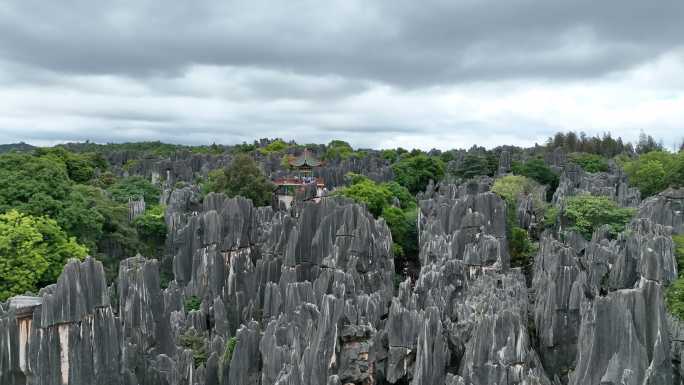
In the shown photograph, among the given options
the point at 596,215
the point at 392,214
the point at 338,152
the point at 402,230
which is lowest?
the point at 402,230

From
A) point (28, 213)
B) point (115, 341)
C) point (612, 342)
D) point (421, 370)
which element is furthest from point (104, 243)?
point (612, 342)

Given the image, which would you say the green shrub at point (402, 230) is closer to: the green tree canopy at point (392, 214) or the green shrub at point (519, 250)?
the green tree canopy at point (392, 214)

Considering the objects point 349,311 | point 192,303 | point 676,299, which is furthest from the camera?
point 192,303

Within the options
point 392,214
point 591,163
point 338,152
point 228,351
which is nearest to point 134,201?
point 392,214

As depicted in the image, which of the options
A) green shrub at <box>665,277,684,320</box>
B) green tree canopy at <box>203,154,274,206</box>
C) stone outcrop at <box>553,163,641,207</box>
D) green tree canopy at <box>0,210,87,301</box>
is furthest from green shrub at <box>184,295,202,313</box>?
stone outcrop at <box>553,163,641,207</box>

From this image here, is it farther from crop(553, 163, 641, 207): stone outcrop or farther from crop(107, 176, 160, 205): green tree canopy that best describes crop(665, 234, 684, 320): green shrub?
crop(107, 176, 160, 205): green tree canopy

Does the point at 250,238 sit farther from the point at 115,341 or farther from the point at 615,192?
the point at 615,192

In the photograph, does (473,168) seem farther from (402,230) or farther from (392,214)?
(402,230)
